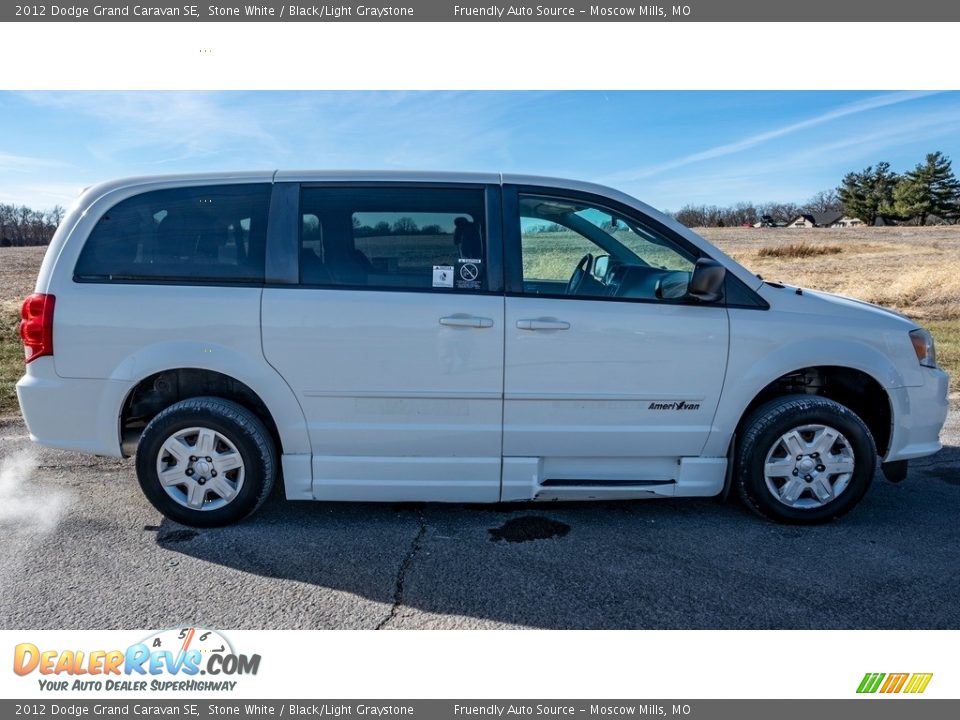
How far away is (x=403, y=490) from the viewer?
398 cm

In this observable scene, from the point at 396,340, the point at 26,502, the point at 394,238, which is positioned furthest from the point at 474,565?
the point at 26,502

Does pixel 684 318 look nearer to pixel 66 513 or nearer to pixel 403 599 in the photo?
pixel 403 599

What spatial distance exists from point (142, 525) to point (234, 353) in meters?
1.18

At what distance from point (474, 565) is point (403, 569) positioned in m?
0.36

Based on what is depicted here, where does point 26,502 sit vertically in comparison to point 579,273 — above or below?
below

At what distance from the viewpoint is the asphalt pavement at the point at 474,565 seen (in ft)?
10.4

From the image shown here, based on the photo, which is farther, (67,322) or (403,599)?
(67,322)

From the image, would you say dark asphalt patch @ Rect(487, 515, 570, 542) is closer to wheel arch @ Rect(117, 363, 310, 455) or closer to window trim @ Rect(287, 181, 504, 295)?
wheel arch @ Rect(117, 363, 310, 455)

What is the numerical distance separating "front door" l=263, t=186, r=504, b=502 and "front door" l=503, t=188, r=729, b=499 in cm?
14

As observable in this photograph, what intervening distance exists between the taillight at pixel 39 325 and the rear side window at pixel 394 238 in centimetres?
139

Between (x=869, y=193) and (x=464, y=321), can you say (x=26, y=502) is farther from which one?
(x=869, y=193)

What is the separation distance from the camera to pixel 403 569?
3580mm

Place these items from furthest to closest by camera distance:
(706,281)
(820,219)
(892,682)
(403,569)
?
1. (820,219)
2. (706,281)
3. (403,569)
4. (892,682)

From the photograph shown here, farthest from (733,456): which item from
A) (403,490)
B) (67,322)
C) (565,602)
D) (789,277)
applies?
(789,277)
